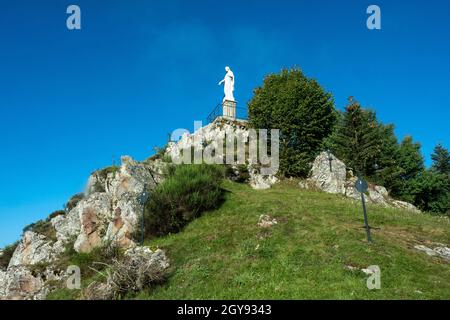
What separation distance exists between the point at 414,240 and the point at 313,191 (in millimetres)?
14325

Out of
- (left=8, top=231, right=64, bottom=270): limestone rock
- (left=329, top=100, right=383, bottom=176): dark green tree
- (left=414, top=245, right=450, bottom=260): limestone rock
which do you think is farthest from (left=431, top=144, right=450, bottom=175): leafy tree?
(left=8, top=231, right=64, bottom=270): limestone rock

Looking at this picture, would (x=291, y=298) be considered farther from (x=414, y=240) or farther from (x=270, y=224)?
(x=414, y=240)

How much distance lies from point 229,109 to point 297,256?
29119 mm

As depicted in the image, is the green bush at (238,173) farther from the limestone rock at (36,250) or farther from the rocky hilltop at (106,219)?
the limestone rock at (36,250)

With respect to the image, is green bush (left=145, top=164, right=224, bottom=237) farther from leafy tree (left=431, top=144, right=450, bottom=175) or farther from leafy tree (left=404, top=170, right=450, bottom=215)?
leafy tree (left=431, top=144, right=450, bottom=175)

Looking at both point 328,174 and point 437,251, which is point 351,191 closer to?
point 328,174

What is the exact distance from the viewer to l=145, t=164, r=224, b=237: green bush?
70.9 ft

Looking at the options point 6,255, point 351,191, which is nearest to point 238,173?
point 351,191

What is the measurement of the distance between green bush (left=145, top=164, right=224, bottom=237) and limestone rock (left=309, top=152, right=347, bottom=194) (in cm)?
1305

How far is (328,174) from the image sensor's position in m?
34.0

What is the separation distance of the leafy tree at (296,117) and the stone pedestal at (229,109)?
115 inches

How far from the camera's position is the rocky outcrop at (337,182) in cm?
3312
